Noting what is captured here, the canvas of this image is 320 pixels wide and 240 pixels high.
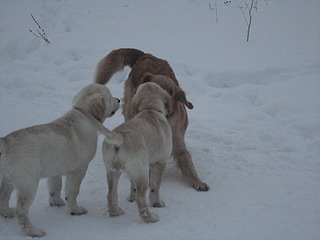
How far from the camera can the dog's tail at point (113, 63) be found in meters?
5.81

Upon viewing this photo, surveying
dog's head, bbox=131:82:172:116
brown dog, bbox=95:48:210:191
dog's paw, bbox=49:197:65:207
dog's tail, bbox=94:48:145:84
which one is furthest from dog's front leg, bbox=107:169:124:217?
dog's tail, bbox=94:48:145:84

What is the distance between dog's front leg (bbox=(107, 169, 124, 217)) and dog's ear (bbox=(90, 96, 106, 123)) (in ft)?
2.49

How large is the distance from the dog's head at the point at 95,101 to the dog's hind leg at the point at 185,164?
119 centimetres

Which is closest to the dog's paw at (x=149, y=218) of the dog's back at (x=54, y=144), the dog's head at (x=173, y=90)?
the dog's back at (x=54, y=144)

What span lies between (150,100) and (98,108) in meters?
0.64

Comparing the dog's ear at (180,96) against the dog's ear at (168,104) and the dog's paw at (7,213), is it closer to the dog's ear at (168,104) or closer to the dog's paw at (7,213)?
the dog's ear at (168,104)

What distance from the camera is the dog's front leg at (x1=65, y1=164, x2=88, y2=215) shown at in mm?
3580

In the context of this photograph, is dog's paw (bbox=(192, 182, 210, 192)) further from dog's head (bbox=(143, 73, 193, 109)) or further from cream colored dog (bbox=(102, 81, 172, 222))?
dog's head (bbox=(143, 73, 193, 109))

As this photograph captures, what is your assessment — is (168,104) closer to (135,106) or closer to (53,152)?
(135,106)

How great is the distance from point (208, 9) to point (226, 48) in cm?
347

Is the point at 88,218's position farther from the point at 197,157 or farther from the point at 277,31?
the point at 277,31

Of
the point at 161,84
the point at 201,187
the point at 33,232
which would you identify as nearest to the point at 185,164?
the point at 201,187

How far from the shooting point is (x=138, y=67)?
5641 millimetres

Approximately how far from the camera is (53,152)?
3307 millimetres
